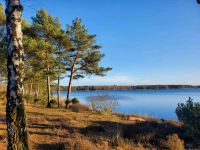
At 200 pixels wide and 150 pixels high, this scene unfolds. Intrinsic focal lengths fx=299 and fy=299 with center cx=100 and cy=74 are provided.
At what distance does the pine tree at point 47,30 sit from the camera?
3159cm

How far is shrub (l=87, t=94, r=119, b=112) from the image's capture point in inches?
1286

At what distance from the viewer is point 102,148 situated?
35.2ft

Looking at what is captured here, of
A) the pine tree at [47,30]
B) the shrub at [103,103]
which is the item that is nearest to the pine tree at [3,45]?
the pine tree at [47,30]

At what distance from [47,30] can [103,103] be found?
10.1 metres

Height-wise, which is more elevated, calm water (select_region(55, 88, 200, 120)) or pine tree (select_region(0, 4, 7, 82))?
pine tree (select_region(0, 4, 7, 82))

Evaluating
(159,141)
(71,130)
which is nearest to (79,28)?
(71,130)

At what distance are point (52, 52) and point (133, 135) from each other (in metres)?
22.0

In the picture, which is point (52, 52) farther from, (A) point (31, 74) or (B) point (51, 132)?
(B) point (51, 132)

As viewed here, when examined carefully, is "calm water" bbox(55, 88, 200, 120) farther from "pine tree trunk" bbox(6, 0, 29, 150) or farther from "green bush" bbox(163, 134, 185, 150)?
"pine tree trunk" bbox(6, 0, 29, 150)

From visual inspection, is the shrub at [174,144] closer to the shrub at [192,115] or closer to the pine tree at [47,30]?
the shrub at [192,115]

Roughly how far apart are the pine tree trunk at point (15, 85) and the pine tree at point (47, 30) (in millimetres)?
25230

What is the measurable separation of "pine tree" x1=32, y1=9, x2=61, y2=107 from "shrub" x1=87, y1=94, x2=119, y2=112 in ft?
16.3

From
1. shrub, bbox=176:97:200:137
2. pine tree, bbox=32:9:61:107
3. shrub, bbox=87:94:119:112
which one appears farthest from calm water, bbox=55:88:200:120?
shrub, bbox=176:97:200:137

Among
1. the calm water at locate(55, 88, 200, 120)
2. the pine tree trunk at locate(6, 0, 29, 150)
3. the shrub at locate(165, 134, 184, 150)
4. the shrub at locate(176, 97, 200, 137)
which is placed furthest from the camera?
the calm water at locate(55, 88, 200, 120)
